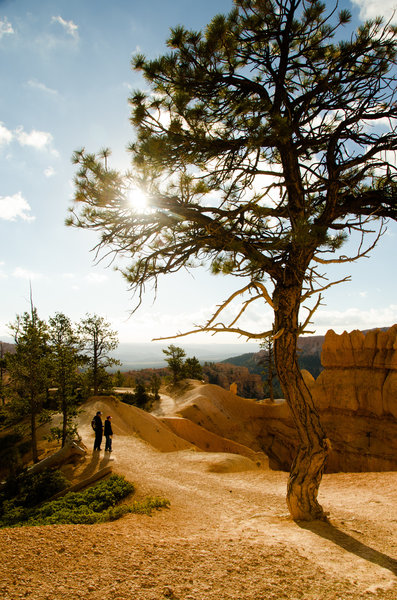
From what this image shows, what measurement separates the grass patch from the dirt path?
0.53 metres

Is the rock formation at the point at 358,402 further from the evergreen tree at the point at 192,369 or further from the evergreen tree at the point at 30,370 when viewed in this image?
the evergreen tree at the point at 30,370

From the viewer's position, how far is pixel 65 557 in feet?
13.1

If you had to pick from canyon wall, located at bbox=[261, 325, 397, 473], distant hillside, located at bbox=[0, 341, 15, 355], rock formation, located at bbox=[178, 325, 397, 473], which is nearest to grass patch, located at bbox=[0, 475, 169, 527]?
distant hillside, located at bbox=[0, 341, 15, 355]

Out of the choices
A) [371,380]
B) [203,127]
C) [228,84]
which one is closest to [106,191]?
[203,127]

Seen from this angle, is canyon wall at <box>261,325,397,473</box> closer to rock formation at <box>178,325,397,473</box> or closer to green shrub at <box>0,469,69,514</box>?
rock formation at <box>178,325,397,473</box>

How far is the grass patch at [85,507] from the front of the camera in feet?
22.0

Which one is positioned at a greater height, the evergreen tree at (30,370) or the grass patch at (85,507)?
the evergreen tree at (30,370)

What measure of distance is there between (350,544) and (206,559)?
2.73 metres

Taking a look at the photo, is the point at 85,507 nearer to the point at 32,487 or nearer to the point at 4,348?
the point at 32,487

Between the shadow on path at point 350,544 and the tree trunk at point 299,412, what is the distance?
0.31 meters

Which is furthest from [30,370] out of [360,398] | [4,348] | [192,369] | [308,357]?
[308,357]

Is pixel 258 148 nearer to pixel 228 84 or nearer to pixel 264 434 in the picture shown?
pixel 228 84

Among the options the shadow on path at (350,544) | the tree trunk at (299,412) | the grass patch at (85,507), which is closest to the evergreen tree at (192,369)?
the grass patch at (85,507)

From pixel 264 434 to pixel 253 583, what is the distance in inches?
1197
